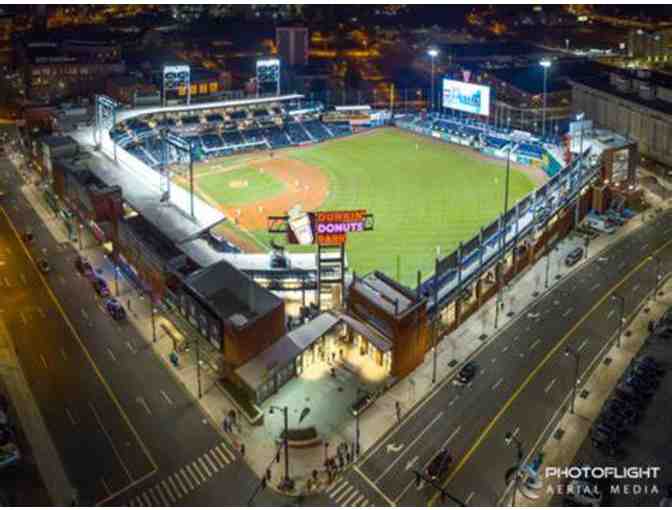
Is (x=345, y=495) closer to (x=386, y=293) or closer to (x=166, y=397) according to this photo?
(x=166, y=397)

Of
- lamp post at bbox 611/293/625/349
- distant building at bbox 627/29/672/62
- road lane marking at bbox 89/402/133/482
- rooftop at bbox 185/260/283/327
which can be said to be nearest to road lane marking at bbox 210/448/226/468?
road lane marking at bbox 89/402/133/482

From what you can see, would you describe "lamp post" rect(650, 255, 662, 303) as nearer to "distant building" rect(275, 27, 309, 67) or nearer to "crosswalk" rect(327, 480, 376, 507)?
"crosswalk" rect(327, 480, 376, 507)

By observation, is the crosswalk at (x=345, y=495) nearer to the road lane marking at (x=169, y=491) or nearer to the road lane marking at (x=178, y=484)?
the road lane marking at (x=178, y=484)

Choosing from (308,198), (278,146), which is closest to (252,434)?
(308,198)

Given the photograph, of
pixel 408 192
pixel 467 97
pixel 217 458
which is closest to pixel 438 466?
pixel 217 458

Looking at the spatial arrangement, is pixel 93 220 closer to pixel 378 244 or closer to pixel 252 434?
pixel 378 244


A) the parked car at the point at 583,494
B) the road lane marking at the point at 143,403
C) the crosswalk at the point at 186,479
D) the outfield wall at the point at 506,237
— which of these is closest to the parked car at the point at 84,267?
the road lane marking at the point at 143,403
